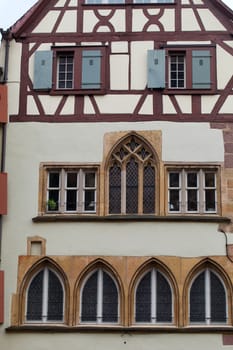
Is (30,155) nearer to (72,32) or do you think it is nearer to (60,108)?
(60,108)

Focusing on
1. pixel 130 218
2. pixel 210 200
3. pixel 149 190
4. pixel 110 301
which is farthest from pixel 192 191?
pixel 110 301

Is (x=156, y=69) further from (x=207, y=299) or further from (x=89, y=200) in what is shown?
(x=207, y=299)

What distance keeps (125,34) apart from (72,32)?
4.58 ft

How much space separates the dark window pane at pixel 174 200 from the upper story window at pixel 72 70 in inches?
123

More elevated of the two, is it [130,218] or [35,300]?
[130,218]

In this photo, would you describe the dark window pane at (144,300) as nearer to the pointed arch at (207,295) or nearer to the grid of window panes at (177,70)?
the pointed arch at (207,295)

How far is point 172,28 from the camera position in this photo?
63.3ft

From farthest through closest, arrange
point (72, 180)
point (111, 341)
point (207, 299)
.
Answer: point (72, 180)
point (207, 299)
point (111, 341)

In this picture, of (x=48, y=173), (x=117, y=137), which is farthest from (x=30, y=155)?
(x=117, y=137)

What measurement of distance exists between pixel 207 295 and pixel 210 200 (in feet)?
7.57

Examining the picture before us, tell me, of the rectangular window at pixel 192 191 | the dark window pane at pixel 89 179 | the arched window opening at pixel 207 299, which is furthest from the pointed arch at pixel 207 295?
the dark window pane at pixel 89 179

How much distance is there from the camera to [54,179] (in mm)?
18609

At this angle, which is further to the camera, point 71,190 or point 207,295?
point 71,190

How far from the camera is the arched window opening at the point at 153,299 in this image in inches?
693
